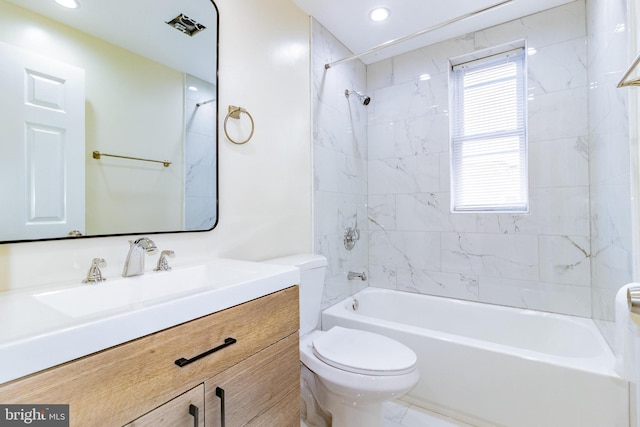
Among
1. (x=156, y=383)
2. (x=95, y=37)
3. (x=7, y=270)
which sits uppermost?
(x=95, y=37)

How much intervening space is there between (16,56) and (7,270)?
0.62 m

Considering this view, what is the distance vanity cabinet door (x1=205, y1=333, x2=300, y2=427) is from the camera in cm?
Answer: 81

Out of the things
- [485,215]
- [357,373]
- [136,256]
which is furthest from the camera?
[485,215]

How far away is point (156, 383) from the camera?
2.23 feet

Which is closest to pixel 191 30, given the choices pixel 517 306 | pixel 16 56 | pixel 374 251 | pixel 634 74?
pixel 16 56

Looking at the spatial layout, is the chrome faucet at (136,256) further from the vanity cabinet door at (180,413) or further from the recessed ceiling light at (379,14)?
the recessed ceiling light at (379,14)

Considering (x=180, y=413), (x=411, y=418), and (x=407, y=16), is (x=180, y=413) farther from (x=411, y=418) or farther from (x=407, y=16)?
(x=407, y=16)

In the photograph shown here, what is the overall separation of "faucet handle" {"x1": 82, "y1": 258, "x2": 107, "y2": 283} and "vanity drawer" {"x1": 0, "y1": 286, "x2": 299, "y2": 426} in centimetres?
A: 45

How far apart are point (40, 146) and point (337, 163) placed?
1.75 m

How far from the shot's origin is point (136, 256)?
3.47ft

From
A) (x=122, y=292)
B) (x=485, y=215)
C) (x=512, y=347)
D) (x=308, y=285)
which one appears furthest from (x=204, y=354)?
(x=485, y=215)

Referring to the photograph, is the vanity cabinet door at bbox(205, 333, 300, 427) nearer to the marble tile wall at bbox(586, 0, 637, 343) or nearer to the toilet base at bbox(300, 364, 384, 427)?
the toilet base at bbox(300, 364, 384, 427)

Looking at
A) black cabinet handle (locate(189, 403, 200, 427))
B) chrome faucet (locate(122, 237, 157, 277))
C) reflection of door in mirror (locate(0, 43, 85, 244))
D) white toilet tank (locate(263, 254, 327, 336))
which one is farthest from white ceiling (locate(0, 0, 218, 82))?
black cabinet handle (locate(189, 403, 200, 427))

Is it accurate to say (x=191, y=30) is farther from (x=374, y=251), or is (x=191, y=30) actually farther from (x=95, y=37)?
(x=374, y=251)
